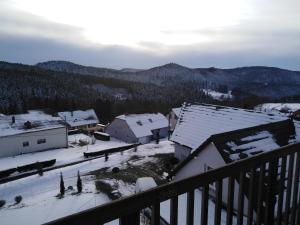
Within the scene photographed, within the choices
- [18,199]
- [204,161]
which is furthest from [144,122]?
[204,161]

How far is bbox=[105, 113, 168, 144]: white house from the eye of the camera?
2938 centimetres

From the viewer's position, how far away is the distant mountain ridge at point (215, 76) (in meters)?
135

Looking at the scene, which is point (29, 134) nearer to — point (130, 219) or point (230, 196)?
point (230, 196)

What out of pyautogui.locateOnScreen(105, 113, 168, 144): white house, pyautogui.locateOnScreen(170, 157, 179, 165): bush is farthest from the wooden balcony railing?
pyautogui.locateOnScreen(105, 113, 168, 144): white house

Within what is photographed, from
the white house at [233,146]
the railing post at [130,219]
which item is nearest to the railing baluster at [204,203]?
the railing post at [130,219]

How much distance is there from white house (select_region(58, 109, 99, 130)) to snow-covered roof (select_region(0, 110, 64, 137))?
7859 millimetres

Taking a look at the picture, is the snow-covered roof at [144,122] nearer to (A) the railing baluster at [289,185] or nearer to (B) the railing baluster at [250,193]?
(A) the railing baluster at [289,185]

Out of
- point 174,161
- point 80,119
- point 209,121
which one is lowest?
point 80,119

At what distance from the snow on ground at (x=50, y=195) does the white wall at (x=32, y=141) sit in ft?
27.9

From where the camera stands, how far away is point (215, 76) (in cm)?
18112

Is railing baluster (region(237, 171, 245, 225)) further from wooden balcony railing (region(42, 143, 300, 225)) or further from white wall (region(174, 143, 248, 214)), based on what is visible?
white wall (region(174, 143, 248, 214))

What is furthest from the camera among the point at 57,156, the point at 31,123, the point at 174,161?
the point at 31,123

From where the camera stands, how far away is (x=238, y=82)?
15950 cm

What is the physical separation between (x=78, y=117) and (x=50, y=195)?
26120 mm
